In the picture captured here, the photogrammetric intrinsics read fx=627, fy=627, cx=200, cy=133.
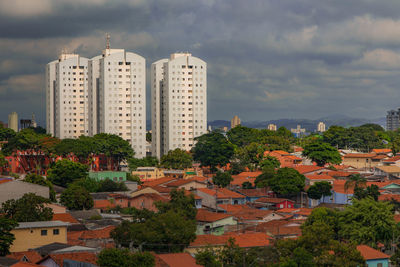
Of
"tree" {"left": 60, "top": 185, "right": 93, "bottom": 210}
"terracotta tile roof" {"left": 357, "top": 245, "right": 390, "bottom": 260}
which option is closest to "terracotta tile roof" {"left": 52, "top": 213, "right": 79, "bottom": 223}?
"tree" {"left": 60, "top": 185, "right": 93, "bottom": 210}

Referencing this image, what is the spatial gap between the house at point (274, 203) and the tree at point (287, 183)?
1.89 m

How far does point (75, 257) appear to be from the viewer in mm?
25172

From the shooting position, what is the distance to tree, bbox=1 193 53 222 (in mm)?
33000

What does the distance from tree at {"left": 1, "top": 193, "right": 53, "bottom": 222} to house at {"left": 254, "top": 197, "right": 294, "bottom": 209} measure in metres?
21.9

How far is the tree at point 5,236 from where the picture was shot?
27.3 meters

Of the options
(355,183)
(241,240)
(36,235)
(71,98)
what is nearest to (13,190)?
(36,235)

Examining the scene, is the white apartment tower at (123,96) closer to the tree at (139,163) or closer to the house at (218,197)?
the tree at (139,163)

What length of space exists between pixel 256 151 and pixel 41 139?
26.2 metres

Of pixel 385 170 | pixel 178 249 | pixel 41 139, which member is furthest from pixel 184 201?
pixel 41 139

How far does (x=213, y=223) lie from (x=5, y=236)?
603 inches

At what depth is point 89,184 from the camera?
5588 centimetres

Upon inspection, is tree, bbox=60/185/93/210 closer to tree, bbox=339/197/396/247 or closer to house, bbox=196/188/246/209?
house, bbox=196/188/246/209

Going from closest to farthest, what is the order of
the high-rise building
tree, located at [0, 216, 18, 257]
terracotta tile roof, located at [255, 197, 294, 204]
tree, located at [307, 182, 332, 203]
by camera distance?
tree, located at [0, 216, 18, 257], terracotta tile roof, located at [255, 197, 294, 204], tree, located at [307, 182, 332, 203], the high-rise building

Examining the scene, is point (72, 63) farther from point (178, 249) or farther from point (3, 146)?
point (178, 249)
